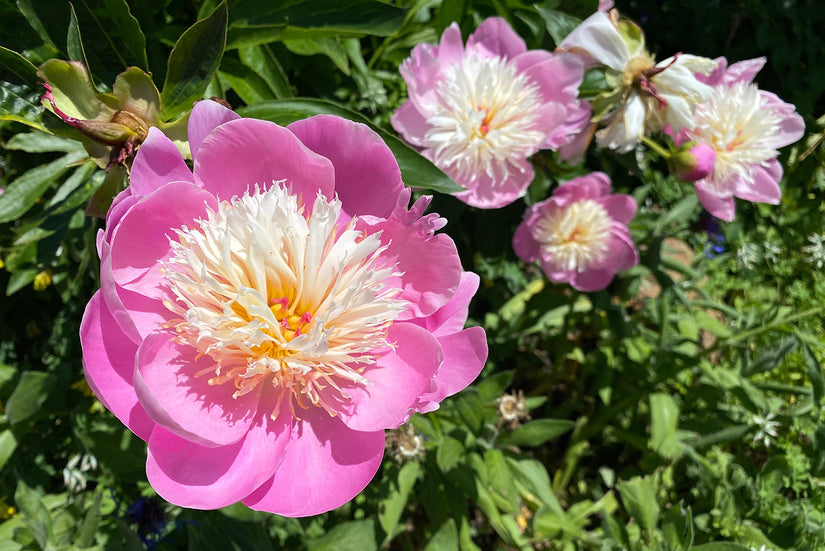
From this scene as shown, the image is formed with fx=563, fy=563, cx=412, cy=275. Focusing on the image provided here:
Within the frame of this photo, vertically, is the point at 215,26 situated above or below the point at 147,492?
above

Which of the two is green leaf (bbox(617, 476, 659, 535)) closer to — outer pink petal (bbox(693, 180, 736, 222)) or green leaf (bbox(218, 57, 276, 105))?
outer pink petal (bbox(693, 180, 736, 222))

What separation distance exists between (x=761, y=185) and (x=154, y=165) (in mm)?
1274

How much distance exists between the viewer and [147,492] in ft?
4.77

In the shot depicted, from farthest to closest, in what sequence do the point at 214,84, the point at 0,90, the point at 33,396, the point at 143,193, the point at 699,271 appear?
the point at 699,271 < the point at 33,396 < the point at 214,84 < the point at 0,90 < the point at 143,193

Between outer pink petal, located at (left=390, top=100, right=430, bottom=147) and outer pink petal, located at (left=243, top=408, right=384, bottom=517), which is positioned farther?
outer pink petal, located at (left=390, top=100, right=430, bottom=147)

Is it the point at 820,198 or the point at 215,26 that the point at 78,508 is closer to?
the point at 215,26

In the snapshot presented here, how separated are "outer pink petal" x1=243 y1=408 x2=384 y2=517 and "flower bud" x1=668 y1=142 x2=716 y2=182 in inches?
34.0

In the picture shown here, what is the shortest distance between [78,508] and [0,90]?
1025mm

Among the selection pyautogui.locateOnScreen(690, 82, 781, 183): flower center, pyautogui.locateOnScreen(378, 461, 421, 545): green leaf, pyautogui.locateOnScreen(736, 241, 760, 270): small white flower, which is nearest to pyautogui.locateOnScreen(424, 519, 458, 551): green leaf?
pyautogui.locateOnScreen(378, 461, 421, 545): green leaf

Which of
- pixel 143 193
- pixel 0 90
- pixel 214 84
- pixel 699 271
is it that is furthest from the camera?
pixel 699 271

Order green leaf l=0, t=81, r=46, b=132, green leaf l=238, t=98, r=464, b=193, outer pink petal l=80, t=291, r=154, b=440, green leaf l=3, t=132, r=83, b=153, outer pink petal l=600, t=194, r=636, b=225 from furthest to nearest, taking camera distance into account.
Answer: outer pink petal l=600, t=194, r=636, b=225 → green leaf l=3, t=132, r=83, b=153 → green leaf l=238, t=98, r=464, b=193 → green leaf l=0, t=81, r=46, b=132 → outer pink petal l=80, t=291, r=154, b=440

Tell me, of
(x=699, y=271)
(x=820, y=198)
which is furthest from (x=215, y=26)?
(x=820, y=198)

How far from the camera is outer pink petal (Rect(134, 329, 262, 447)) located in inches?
25.8

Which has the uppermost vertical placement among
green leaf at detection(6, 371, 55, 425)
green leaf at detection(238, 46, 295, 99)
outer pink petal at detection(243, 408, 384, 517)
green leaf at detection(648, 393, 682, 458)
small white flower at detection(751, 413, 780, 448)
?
green leaf at detection(238, 46, 295, 99)
